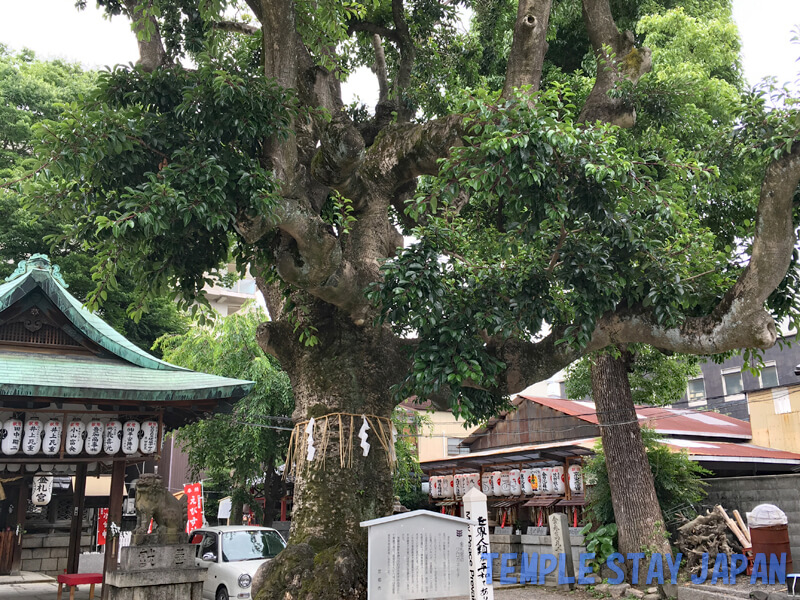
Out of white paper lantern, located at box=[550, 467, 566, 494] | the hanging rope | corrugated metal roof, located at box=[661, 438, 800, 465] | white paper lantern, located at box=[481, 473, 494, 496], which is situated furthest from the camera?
white paper lantern, located at box=[481, 473, 494, 496]

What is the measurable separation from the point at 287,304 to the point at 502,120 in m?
3.84

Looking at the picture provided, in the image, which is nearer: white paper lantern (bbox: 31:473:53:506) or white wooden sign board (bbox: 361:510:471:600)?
white wooden sign board (bbox: 361:510:471:600)

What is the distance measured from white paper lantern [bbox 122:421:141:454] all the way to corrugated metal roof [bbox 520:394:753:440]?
12.9 meters

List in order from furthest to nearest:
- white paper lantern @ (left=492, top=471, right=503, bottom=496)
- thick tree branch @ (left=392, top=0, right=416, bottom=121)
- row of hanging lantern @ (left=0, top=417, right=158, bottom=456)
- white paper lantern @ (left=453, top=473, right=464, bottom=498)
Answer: white paper lantern @ (left=453, top=473, right=464, bottom=498), white paper lantern @ (left=492, top=471, right=503, bottom=496), thick tree branch @ (left=392, top=0, right=416, bottom=121), row of hanging lantern @ (left=0, top=417, right=158, bottom=456)

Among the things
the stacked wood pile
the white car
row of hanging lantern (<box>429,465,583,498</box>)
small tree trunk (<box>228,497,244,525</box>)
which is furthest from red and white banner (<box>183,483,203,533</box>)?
the stacked wood pile

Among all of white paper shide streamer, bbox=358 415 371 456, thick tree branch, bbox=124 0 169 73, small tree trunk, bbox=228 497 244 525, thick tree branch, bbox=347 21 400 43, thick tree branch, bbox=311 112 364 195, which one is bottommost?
small tree trunk, bbox=228 497 244 525

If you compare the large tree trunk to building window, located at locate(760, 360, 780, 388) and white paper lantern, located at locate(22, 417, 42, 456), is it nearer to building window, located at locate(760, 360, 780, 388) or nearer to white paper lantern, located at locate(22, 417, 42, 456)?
white paper lantern, located at locate(22, 417, 42, 456)

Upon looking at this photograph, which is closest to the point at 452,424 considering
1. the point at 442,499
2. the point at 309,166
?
the point at 442,499

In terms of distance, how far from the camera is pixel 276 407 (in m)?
→ 17.4

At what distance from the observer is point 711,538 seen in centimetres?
1356

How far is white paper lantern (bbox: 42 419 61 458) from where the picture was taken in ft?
34.4

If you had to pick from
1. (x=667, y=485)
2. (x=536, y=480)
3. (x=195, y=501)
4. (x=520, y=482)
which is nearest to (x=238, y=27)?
(x=195, y=501)

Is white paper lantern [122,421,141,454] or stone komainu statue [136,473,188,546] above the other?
white paper lantern [122,421,141,454]

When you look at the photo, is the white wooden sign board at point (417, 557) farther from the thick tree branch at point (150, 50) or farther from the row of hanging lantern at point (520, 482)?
the row of hanging lantern at point (520, 482)
